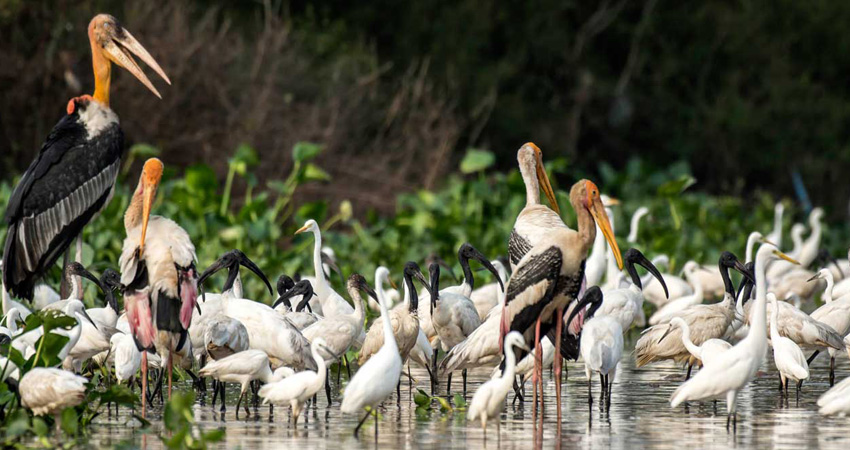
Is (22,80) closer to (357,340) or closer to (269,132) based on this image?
(269,132)

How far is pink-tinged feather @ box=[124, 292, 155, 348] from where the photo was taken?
8.30 metres

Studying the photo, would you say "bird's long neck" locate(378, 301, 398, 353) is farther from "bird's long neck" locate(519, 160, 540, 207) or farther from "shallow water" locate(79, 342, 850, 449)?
"bird's long neck" locate(519, 160, 540, 207)

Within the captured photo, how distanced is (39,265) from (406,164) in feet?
36.8

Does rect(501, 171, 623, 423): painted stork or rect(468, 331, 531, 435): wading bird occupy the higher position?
rect(501, 171, 623, 423): painted stork

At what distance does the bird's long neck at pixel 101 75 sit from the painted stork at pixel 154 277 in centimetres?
293

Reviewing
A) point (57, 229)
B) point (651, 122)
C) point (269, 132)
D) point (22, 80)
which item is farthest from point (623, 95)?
point (57, 229)

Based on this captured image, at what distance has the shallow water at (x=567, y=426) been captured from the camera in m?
7.24

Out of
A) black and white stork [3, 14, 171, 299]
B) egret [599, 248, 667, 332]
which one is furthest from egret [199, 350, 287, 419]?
black and white stork [3, 14, 171, 299]

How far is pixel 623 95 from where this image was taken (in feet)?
97.9

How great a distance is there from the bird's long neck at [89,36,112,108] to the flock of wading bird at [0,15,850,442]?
2 cm

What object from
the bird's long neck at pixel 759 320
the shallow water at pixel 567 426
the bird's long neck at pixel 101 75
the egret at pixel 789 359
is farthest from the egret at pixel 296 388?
the bird's long neck at pixel 101 75

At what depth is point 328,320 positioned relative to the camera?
9.31 meters

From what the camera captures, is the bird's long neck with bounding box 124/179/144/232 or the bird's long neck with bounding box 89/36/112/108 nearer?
the bird's long neck with bounding box 124/179/144/232

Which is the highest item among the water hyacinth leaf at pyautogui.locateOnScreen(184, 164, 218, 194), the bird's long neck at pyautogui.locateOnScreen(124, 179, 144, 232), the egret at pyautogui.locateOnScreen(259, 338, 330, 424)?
the water hyacinth leaf at pyautogui.locateOnScreen(184, 164, 218, 194)
